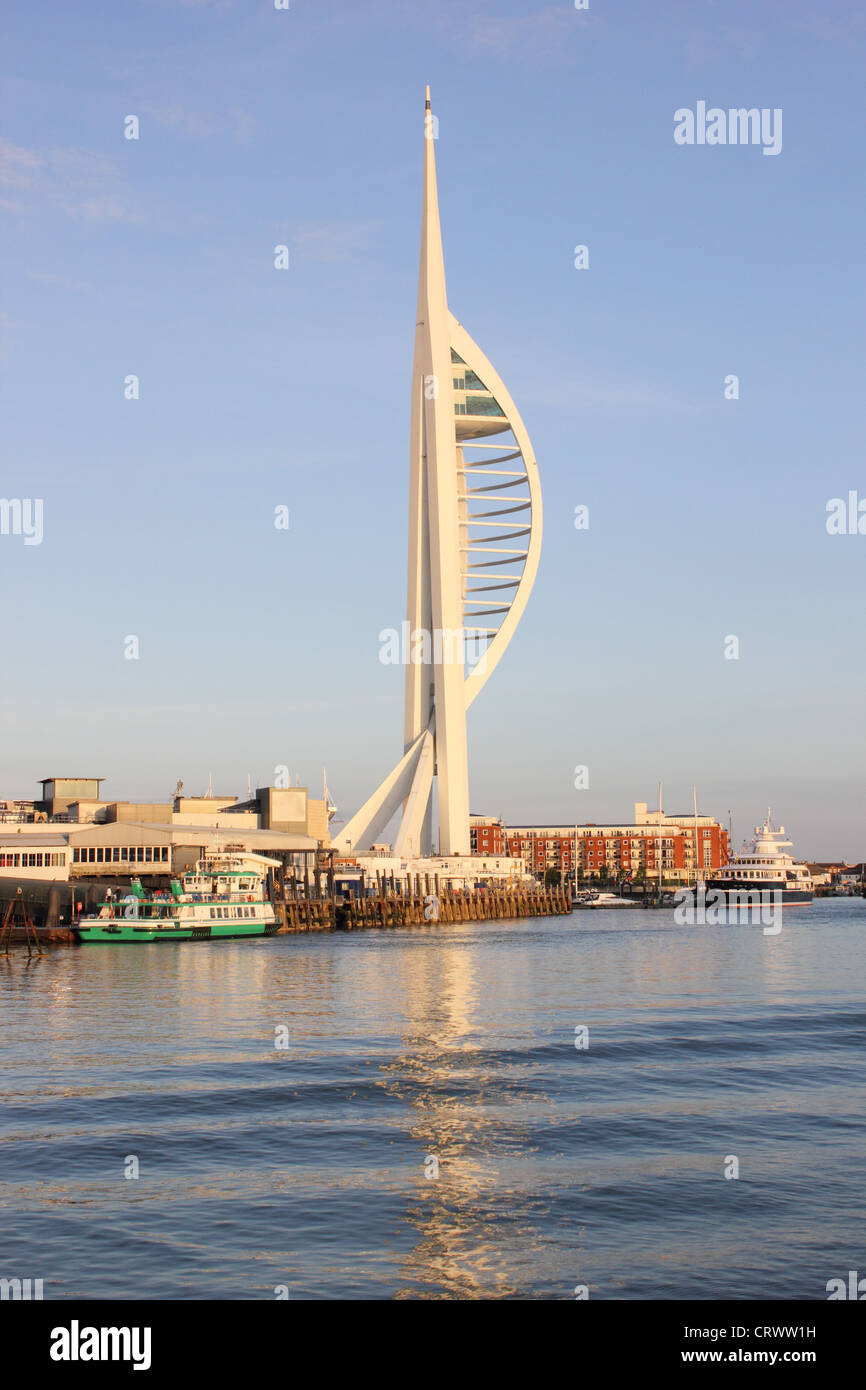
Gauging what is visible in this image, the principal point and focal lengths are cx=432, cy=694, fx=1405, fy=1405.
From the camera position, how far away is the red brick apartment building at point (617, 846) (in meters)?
157

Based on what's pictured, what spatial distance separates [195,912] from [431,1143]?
40.6 m

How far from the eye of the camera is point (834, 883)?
17275 centimetres

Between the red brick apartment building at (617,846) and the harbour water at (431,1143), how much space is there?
123778 millimetres

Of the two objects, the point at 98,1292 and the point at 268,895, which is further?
the point at 268,895

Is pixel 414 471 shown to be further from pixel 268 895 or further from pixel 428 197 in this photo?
pixel 268 895

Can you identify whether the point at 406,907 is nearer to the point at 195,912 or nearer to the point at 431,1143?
the point at 195,912

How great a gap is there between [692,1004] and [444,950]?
812 inches

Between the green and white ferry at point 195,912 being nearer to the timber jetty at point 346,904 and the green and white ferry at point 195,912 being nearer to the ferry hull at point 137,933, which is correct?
the ferry hull at point 137,933

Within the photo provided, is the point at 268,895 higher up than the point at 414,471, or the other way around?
the point at 414,471

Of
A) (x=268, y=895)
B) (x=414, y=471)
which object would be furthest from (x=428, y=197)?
(x=268, y=895)

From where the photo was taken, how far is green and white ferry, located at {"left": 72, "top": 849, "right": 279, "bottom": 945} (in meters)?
54.2

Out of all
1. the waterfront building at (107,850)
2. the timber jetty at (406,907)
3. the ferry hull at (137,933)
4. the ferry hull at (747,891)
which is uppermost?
the waterfront building at (107,850)

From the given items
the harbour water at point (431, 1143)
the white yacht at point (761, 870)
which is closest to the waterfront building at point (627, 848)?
the white yacht at point (761, 870)

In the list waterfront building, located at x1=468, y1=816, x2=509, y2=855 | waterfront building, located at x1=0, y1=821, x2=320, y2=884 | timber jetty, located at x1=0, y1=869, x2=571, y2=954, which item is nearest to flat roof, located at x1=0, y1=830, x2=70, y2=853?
waterfront building, located at x1=0, y1=821, x2=320, y2=884
